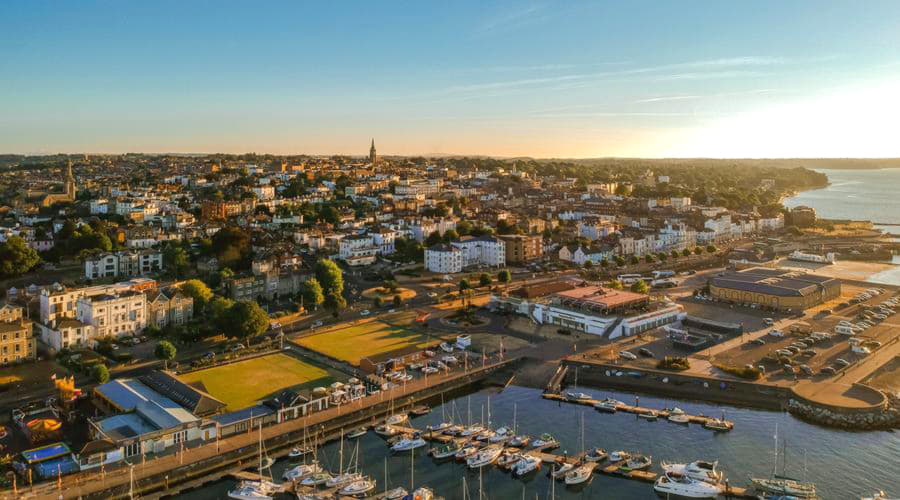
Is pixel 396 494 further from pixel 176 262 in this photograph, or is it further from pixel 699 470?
pixel 176 262

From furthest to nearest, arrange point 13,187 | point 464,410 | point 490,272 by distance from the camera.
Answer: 1. point 13,187
2. point 490,272
3. point 464,410

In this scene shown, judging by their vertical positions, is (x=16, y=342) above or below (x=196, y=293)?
below

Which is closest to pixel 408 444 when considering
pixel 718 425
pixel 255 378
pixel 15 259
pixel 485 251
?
pixel 255 378

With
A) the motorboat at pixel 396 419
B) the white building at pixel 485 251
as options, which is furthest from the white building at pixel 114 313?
the white building at pixel 485 251

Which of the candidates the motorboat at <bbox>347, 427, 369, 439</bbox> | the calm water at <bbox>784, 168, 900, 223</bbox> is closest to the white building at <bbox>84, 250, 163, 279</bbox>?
the motorboat at <bbox>347, 427, 369, 439</bbox>

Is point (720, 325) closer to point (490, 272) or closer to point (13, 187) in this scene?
point (490, 272)

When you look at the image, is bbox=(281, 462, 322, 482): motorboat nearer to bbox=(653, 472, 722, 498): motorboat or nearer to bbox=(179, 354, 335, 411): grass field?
bbox=(179, 354, 335, 411): grass field

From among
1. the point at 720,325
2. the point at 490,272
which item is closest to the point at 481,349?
the point at 720,325
